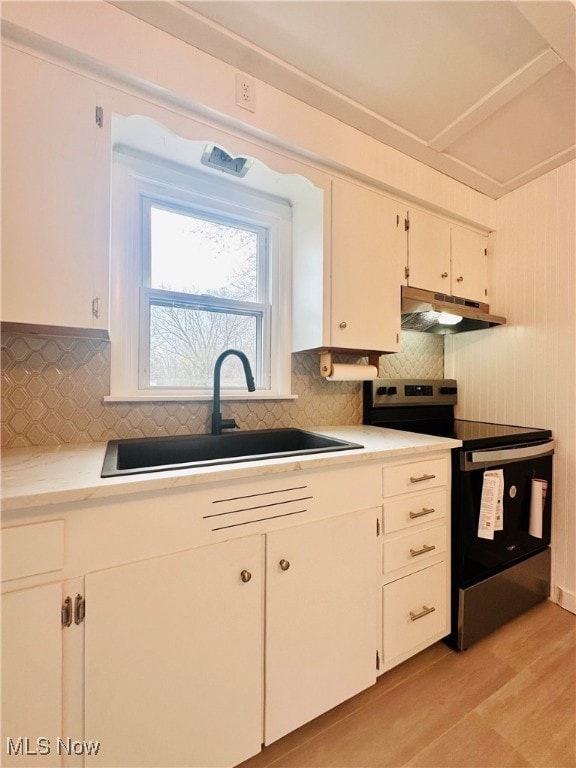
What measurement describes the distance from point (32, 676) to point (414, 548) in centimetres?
128

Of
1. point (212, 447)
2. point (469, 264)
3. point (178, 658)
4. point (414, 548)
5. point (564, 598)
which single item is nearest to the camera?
point (178, 658)

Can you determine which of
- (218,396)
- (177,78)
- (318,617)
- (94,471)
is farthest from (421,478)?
(177,78)

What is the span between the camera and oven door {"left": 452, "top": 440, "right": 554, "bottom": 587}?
150cm

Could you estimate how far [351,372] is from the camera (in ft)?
5.87

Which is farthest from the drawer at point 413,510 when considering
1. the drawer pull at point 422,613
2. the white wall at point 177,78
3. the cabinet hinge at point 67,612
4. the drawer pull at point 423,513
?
the white wall at point 177,78

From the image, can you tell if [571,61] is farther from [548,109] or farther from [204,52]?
[204,52]

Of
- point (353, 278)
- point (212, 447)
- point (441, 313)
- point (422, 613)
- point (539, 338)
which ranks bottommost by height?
point (422, 613)

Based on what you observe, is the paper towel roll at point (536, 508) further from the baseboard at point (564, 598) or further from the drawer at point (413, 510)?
the drawer at point (413, 510)

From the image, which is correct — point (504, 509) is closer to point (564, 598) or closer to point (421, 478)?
point (421, 478)

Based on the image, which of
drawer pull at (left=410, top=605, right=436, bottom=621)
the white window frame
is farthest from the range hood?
drawer pull at (left=410, top=605, right=436, bottom=621)

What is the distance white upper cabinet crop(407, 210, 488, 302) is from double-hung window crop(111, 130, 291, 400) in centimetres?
74

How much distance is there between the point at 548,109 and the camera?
1.55m

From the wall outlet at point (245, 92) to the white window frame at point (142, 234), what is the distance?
40cm

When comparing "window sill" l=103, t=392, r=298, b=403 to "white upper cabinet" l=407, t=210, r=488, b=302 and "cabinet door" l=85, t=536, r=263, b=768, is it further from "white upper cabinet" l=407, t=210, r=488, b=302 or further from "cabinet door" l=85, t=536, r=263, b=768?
"white upper cabinet" l=407, t=210, r=488, b=302
